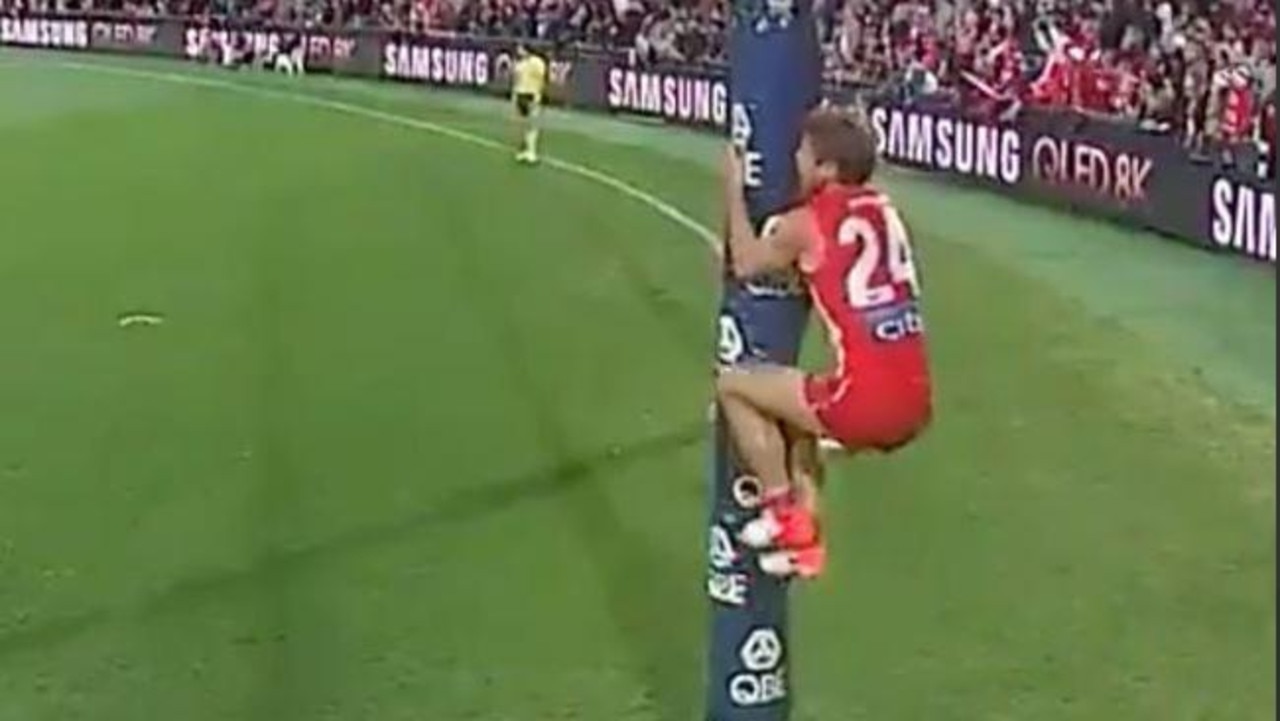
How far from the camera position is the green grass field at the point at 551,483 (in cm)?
1182

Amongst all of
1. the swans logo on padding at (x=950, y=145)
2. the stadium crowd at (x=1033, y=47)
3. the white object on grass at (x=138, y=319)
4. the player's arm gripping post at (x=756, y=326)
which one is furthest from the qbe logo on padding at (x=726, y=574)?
the swans logo on padding at (x=950, y=145)

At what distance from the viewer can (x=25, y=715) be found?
36.9 ft

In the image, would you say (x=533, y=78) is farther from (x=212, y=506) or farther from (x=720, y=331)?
(x=720, y=331)

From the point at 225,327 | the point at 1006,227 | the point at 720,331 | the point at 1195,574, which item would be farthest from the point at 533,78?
the point at 720,331

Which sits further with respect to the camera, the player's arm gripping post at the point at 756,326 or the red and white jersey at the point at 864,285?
the red and white jersey at the point at 864,285

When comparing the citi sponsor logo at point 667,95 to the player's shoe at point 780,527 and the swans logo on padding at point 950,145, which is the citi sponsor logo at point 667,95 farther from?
the player's shoe at point 780,527

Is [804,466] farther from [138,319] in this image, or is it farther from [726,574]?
[138,319]

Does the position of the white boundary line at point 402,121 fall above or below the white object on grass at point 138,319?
below

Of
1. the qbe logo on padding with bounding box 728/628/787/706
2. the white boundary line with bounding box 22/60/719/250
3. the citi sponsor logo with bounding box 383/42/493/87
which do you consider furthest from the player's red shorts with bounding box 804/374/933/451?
the citi sponsor logo with bounding box 383/42/493/87

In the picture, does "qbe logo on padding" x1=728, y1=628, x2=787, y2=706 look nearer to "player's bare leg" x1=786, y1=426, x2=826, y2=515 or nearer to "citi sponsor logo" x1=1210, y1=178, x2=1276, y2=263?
"player's bare leg" x1=786, y1=426, x2=826, y2=515

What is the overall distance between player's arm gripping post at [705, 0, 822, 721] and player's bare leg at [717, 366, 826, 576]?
0.06 meters

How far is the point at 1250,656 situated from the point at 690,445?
5.58 metres

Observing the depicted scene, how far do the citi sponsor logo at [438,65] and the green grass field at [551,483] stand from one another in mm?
22202

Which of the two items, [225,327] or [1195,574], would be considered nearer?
[1195,574]
